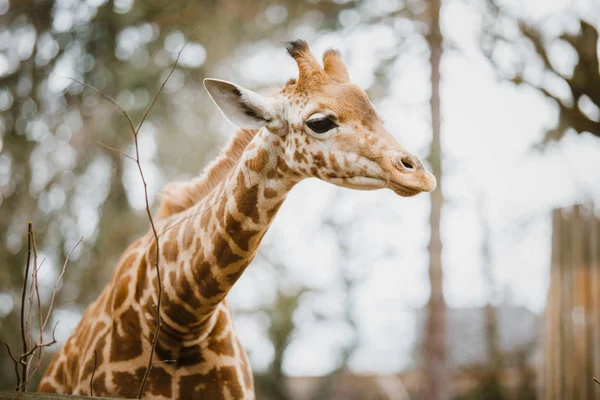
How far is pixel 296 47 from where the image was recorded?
12.0 ft

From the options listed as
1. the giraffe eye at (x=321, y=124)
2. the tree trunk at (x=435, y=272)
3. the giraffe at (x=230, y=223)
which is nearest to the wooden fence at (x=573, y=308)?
the tree trunk at (x=435, y=272)

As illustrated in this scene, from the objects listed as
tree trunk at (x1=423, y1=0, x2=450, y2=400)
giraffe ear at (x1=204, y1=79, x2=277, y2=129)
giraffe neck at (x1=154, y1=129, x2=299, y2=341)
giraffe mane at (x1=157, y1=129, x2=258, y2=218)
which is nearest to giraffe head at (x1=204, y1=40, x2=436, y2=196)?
giraffe ear at (x1=204, y1=79, x2=277, y2=129)

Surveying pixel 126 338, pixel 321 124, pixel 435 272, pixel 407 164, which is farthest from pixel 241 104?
pixel 435 272

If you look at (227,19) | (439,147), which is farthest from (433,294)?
(227,19)

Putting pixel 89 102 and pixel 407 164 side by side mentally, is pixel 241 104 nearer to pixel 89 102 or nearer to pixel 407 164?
pixel 407 164

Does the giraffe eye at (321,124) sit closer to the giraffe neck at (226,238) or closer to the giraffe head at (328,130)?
the giraffe head at (328,130)

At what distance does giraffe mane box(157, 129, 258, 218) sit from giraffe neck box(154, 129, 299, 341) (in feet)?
1.04

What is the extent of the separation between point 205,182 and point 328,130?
120 centimetres

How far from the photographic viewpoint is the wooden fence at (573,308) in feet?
21.5

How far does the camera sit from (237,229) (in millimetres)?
3443

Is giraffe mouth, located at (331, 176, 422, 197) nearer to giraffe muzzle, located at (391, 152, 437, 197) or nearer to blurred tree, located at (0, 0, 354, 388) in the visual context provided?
giraffe muzzle, located at (391, 152, 437, 197)

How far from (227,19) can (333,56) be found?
8.57 meters

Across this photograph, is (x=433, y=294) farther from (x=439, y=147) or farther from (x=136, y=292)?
(x=136, y=292)

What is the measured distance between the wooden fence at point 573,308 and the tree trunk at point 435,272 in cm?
270
